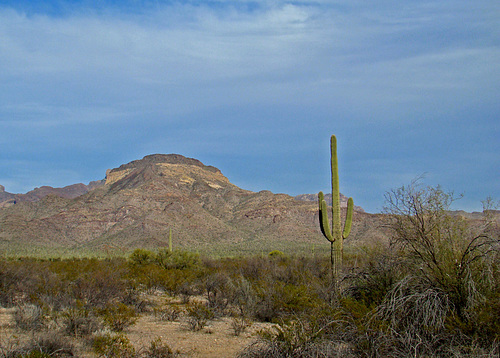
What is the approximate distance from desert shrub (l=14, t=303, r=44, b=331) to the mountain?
45055 millimetres

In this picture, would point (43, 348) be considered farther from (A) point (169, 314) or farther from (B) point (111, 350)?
(A) point (169, 314)

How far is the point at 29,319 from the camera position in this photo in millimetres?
10070

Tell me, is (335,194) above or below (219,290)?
above

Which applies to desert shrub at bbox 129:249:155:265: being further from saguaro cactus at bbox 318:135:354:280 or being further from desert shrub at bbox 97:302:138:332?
desert shrub at bbox 97:302:138:332

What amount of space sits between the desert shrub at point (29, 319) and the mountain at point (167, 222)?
45.1 meters

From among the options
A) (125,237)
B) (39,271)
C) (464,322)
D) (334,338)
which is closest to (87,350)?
(334,338)

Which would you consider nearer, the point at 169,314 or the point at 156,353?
the point at 156,353

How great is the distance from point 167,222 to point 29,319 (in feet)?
205

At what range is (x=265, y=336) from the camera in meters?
7.21

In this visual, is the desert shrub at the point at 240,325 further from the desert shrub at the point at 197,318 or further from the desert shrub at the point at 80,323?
the desert shrub at the point at 80,323

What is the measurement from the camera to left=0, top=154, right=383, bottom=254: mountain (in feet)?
209

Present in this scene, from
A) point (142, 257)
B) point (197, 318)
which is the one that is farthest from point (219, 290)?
point (142, 257)

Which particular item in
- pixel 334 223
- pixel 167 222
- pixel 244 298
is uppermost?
pixel 167 222

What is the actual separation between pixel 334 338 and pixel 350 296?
6.79ft
